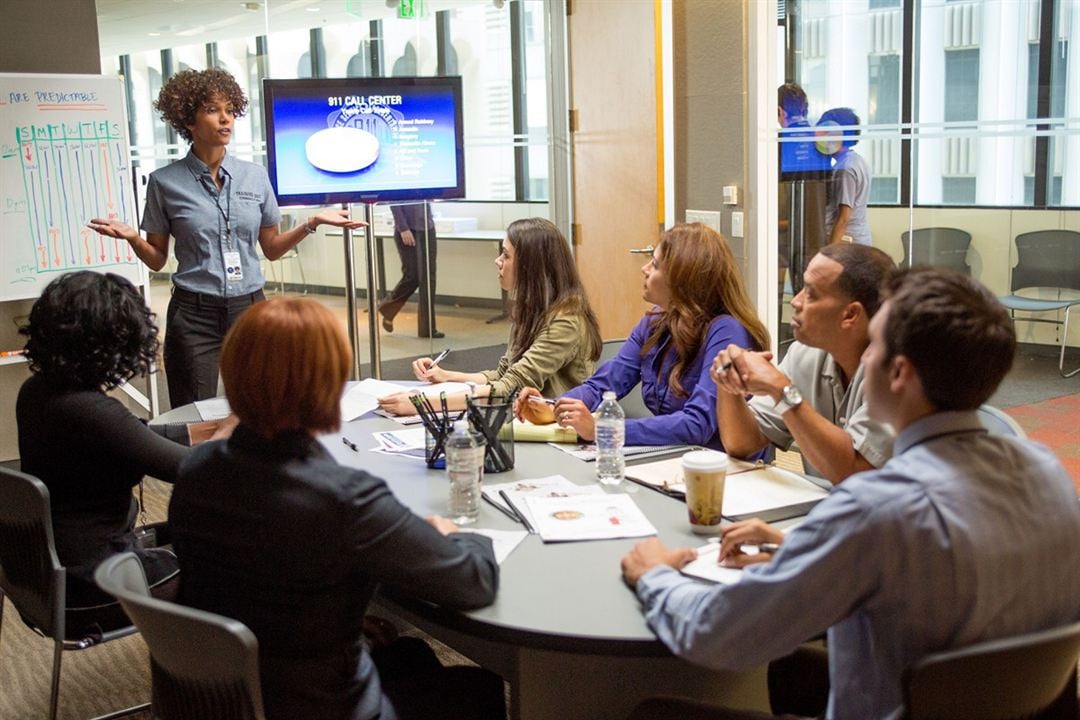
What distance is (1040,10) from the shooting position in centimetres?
433

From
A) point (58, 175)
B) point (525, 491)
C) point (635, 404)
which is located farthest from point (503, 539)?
point (58, 175)

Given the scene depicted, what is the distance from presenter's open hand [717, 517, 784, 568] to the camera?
1850 mm

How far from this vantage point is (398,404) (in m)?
3.07

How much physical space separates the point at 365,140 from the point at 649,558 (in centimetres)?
334

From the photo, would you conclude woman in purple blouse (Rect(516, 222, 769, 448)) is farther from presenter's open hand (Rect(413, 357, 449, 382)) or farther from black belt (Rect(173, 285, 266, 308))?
black belt (Rect(173, 285, 266, 308))

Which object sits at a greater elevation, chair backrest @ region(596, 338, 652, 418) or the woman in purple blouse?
the woman in purple blouse

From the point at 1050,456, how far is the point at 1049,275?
→ 3337 millimetres

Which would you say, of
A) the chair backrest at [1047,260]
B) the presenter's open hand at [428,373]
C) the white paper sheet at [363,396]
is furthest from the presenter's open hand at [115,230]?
the chair backrest at [1047,260]

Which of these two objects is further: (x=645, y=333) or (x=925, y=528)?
(x=645, y=333)

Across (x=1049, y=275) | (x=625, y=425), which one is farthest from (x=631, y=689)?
(x=1049, y=275)

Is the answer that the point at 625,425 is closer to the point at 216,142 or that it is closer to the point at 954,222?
the point at 216,142

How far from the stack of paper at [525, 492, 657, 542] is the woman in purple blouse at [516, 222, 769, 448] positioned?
0.47 metres

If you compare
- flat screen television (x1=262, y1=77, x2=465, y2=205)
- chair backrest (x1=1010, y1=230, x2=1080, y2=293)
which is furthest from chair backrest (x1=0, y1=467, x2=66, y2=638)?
chair backrest (x1=1010, y1=230, x2=1080, y2=293)

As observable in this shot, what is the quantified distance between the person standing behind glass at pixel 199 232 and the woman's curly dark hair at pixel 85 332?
5.38ft
